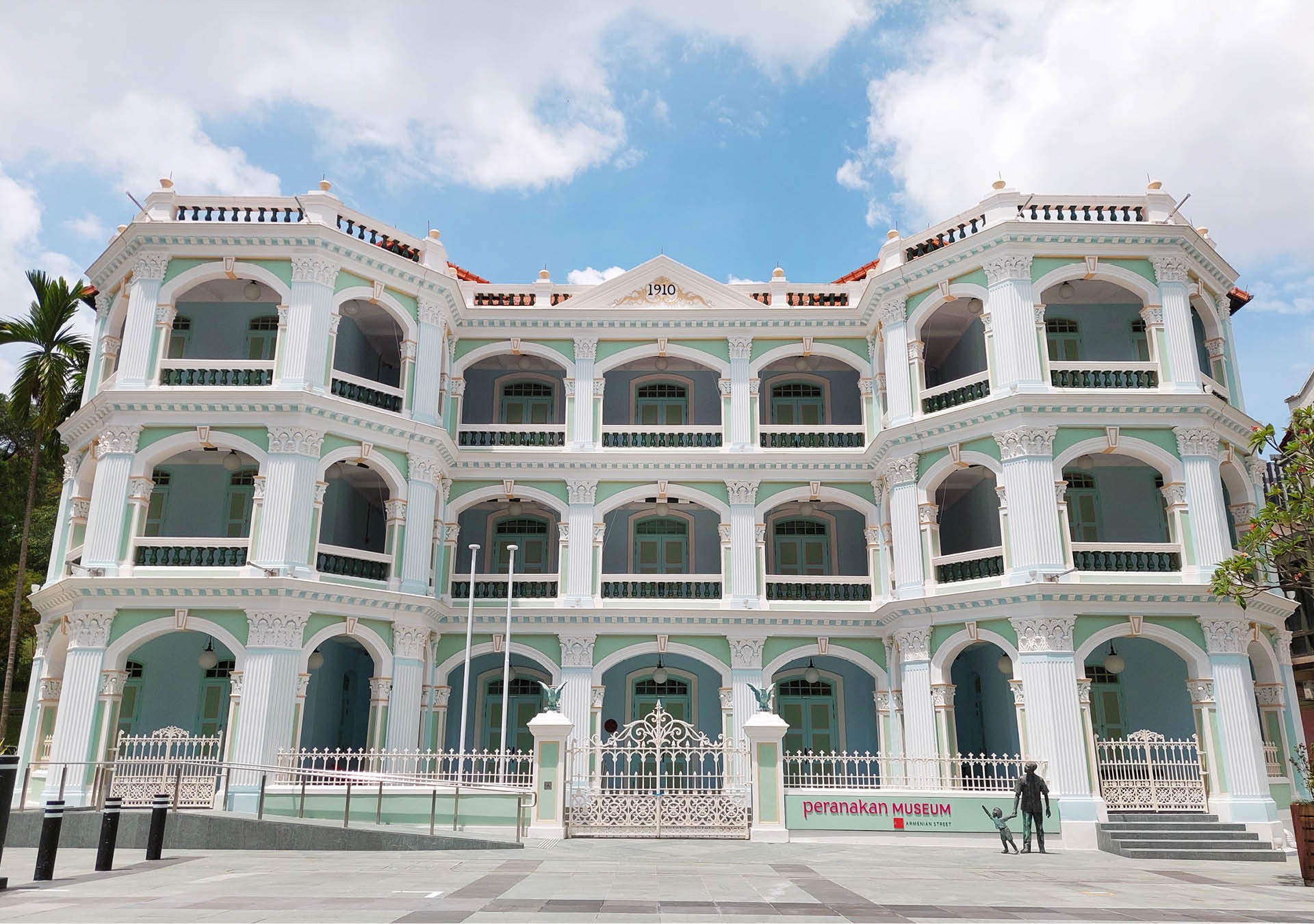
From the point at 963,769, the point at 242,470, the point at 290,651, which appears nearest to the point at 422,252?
the point at 242,470

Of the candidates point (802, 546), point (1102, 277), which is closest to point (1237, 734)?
point (1102, 277)

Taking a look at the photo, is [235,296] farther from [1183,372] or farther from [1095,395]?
[1183,372]

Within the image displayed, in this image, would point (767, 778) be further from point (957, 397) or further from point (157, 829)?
point (957, 397)

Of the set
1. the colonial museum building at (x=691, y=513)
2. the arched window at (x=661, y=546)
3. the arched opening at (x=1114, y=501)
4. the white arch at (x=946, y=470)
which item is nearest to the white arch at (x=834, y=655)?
the colonial museum building at (x=691, y=513)

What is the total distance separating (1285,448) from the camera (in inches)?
555

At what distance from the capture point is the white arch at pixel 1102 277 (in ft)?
70.1

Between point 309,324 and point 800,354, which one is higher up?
point 800,354

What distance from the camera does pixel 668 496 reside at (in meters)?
24.6

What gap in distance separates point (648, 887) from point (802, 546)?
50.7 ft

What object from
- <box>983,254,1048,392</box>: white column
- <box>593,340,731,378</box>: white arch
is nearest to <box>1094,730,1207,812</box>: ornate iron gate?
<box>983,254,1048,392</box>: white column

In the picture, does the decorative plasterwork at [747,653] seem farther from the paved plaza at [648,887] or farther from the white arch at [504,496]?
the paved plaza at [648,887]

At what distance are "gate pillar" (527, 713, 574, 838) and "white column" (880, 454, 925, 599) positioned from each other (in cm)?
863

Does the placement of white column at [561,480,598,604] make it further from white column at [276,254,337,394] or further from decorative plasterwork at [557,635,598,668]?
white column at [276,254,337,394]

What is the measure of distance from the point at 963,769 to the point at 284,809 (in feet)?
45.5
